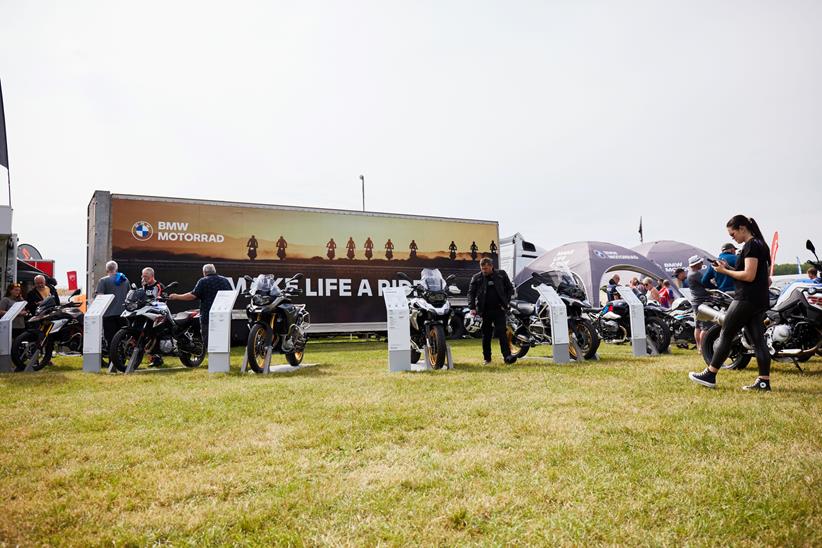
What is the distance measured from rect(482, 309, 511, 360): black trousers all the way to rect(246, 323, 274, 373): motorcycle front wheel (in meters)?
3.23

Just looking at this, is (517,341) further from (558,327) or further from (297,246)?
(297,246)

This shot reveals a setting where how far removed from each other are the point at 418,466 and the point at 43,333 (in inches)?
328

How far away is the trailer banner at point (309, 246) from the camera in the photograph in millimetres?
11672

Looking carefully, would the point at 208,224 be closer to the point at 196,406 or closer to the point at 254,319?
the point at 254,319

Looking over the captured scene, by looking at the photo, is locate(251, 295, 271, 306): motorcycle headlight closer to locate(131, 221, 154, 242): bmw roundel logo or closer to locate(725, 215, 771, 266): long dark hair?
locate(131, 221, 154, 242): bmw roundel logo

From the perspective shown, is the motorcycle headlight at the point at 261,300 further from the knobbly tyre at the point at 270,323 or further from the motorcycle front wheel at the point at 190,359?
the motorcycle front wheel at the point at 190,359

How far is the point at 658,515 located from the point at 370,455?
1599 mm

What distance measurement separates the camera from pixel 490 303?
821 cm

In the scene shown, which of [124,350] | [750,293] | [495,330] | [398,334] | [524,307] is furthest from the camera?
[524,307]

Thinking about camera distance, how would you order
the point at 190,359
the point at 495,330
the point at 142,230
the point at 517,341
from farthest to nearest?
the point at 142,230, the point at 190,359, the point at 517,341, the point at 495,330

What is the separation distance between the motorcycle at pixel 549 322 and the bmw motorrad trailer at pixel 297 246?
223 inches

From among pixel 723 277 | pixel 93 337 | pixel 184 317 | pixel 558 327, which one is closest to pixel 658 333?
pixel 723 277

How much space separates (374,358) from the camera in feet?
31.0

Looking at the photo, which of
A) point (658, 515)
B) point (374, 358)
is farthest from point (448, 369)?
point (658, 515)
